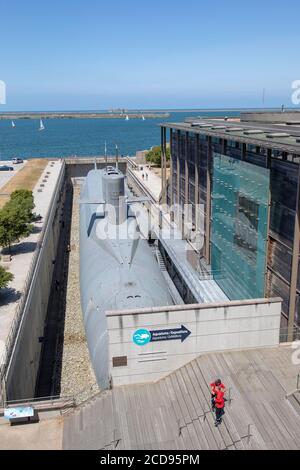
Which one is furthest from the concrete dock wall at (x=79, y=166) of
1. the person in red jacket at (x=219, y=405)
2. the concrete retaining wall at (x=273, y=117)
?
the person in red jacket at (x=219, y=405)

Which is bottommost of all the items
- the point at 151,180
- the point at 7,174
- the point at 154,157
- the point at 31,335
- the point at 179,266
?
the point at 31,335

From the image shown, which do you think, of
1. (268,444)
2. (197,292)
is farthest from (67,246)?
(268,444)

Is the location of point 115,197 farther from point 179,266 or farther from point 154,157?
point 154,157

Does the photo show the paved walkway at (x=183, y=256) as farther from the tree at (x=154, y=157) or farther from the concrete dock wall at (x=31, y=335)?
the tree at (x=154, y=157)

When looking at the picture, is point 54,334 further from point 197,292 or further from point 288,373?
point 288,373

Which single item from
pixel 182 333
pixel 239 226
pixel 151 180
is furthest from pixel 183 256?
pixel 151 180

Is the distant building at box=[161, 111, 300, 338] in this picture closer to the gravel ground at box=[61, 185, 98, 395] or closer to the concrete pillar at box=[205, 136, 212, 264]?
the concrete pillar at box=[205, 136, 212, 264]

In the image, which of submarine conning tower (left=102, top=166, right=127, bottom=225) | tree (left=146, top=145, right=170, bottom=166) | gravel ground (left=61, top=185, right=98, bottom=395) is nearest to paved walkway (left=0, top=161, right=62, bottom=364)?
gravel ground (left=61, top=185, right=98, bottom=395)
